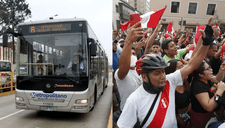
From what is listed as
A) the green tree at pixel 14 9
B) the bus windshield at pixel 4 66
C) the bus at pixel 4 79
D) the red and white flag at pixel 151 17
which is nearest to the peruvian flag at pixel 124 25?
the red and white flag at pixel 151 17

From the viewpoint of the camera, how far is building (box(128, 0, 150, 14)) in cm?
160

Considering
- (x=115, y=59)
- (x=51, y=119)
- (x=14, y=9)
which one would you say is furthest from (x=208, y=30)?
(x=14, y=9)

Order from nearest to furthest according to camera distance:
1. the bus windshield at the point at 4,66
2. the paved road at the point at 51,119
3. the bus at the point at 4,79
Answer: the paved road at the point at 51,119
the bus at the point at 4,79
the bus windshield at the point at 4,66

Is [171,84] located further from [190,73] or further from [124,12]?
[124,12]

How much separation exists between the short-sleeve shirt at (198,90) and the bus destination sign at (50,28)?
13.0 ft

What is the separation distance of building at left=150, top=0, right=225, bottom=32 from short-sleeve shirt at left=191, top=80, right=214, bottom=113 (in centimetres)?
51

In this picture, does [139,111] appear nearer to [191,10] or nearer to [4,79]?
[191,10]

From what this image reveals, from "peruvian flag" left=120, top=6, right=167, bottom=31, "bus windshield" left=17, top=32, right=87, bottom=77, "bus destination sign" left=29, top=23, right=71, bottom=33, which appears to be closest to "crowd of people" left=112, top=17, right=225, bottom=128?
"peruvian flag" left=120, top=6, right=167, bottom=31

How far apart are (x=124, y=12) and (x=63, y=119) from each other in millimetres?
4705

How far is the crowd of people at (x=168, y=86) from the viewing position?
1.40m

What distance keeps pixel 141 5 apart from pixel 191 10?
43cm

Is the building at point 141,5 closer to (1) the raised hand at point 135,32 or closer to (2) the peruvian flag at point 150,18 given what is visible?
(2) the peruvian flag at point 150,18

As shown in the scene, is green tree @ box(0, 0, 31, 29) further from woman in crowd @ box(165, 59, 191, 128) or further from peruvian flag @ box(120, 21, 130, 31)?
woman in crowd @ box(165, 59, 191, 128)

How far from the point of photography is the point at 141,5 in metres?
1.66
